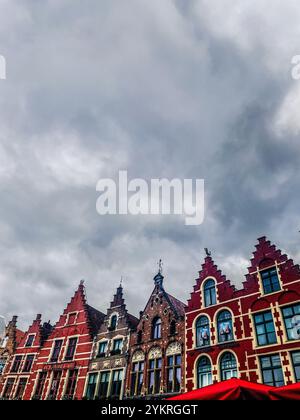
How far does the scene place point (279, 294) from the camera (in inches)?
755

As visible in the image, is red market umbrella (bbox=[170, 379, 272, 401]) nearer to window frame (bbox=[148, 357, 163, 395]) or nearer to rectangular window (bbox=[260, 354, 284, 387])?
rectangular window (bbox=[260, 354, 284, 387])

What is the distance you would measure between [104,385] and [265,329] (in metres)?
14.4

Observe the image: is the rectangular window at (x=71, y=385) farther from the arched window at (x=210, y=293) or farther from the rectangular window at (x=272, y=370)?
the rectangular window at (x=272, y=370)

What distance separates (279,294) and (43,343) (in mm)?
26976

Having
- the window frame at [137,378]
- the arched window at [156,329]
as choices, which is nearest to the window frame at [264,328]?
the arched window at [156,329]

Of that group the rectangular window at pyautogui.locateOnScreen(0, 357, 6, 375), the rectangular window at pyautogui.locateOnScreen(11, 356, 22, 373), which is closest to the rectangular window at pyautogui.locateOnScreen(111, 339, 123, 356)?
the rectangular window at pyautogui.locateOnScreen(11, 356, 22, 373)

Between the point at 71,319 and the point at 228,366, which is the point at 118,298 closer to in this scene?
the point at 71,319

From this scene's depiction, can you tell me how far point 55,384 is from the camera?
92.4 feet

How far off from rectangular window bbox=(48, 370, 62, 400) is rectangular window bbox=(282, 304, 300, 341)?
2149 cm

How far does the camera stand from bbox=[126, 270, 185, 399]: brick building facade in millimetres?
21691

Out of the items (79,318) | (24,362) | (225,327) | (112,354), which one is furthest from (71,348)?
(225,327)

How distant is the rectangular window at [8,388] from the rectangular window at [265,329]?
89.1ft
